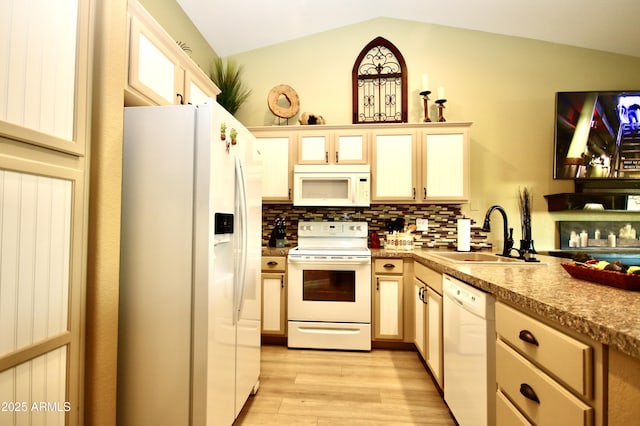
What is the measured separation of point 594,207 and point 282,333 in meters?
3.15

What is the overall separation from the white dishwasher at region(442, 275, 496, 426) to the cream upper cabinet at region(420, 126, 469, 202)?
1.37 m

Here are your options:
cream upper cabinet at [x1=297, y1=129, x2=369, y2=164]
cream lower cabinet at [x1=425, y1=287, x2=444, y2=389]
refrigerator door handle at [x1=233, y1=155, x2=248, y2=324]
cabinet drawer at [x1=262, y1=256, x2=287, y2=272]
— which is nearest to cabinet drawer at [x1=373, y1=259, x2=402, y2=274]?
cream lower cabinet at [x1=425, y1=287, x2=444, y2=389]

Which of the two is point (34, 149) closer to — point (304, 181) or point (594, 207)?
point (304, 181)

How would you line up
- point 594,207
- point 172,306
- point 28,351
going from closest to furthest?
point 28,351
point 172,306
point 594,207

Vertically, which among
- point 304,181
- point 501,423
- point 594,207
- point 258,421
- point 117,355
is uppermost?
point 304,181

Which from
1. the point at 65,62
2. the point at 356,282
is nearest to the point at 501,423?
the point at 356,282

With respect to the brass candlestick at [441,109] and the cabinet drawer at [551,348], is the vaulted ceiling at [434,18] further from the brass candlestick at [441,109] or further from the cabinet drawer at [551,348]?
the cabinet drawer at [551,348]

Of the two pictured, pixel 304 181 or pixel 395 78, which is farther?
pixel 395 78

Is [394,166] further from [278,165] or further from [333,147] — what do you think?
[278,165]

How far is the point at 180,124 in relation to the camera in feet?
4.35

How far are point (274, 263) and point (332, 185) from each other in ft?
3.06

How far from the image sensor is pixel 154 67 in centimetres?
158

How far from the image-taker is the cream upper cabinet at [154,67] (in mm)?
1426

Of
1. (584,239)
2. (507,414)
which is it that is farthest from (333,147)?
(584,239)
